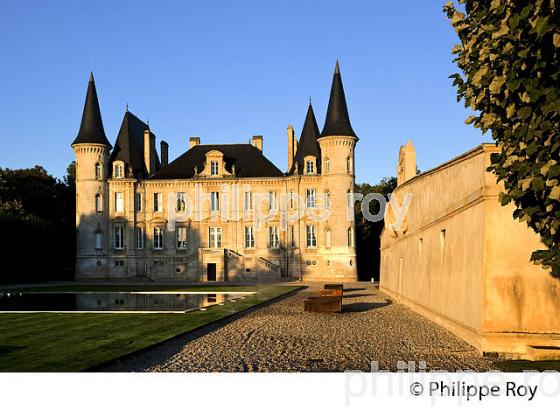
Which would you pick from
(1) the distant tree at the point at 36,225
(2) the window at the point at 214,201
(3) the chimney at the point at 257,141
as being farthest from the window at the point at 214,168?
(1) the distant tree at the point at 36,225

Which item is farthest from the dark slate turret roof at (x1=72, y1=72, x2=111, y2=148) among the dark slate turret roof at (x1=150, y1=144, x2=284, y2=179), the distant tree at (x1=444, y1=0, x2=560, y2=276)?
the distant tree at (x1=444, y1=0, x2=560, y2=276)

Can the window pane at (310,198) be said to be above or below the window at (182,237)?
above

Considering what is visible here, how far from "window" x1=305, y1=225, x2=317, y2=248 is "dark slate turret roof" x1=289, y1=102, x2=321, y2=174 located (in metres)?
5.03

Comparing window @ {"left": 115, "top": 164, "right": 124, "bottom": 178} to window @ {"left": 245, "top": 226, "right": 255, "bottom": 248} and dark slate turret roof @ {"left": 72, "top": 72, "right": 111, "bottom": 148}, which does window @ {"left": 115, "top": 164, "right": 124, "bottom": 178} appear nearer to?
dark slate turret roof @ {"left": 72, "top": 72, "right": 111, "bottom": 148}

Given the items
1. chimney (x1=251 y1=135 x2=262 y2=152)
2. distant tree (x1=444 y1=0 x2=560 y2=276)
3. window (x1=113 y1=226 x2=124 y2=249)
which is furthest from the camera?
chimney (x1=251 y1=135 x2=262 y2=152)

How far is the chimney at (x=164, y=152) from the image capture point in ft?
198

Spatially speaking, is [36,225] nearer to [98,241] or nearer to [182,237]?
[98,241]

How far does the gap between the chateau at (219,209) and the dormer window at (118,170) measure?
0.09 m

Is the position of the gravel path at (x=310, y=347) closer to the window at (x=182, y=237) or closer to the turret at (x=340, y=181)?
the turret at (x=340, y=181)

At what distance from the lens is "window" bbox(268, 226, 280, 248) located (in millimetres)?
52562

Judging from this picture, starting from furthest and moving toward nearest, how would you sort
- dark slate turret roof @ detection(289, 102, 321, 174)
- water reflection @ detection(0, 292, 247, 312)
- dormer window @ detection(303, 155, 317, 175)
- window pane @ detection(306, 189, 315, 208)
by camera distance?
dark slate turret roof @ detection(289, 102, 321, 174) → dormer window @ detection(303, 155, 317, 175) → window pane @ detection(306, 189, 315, 208) → water reflection @ detection(0, 292, 247, 312)

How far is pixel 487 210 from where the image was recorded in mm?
11750
